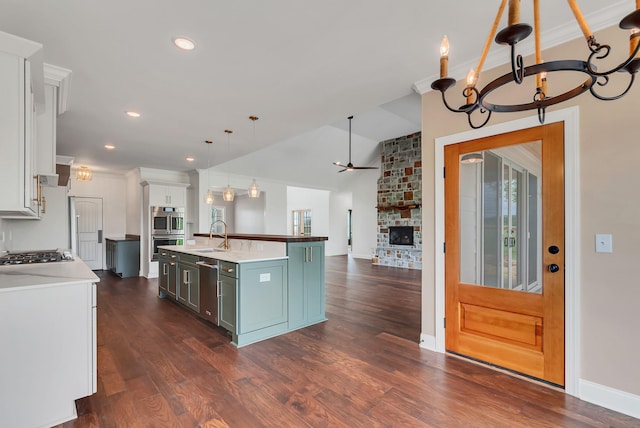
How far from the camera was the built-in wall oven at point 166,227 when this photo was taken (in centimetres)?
690

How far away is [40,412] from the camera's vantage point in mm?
1876

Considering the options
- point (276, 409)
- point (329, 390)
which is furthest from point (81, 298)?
point (329, 390)

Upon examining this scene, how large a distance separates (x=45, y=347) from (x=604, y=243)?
145 inches

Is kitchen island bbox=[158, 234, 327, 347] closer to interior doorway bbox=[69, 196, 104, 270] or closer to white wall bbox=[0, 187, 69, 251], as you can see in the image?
white wall bbox=[0, 187, 69, 251]

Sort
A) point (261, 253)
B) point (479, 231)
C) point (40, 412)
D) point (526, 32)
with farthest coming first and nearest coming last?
point (261, 253)
point (479, 231)
point (40, 412)
point (526, 32)

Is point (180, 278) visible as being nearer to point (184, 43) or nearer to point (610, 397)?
point (184, 43)

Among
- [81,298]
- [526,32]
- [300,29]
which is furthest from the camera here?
[300,29]

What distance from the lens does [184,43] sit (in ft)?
7.63

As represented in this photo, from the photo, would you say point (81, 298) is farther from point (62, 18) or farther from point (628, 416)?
point (628, 416)

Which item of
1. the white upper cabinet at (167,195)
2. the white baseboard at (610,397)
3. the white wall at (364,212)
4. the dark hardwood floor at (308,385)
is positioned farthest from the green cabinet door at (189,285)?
the white wall at (364,212)

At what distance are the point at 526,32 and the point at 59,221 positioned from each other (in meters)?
6.11

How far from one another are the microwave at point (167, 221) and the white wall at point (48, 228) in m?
2.02

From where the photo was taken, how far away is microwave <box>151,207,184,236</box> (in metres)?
6.91

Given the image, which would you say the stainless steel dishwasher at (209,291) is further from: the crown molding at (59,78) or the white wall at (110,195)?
the white wall at (110,195)
